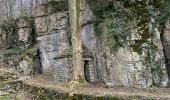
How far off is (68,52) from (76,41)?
314 centimetres

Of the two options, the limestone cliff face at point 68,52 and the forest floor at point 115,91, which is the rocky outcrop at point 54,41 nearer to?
the limestone cliff face at point 68,52

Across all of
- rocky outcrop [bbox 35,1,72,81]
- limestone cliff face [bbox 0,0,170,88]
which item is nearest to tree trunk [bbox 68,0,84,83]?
limestone cliff face [bbox 0,0,170,88]

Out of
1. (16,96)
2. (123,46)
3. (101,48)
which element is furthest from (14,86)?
(123,46)

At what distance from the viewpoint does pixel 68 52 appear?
20.8 metres

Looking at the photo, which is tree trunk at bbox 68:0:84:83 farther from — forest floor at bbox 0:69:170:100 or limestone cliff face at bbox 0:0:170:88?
limestone cliff face at bbox 0:0:170:88

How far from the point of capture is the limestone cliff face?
17.5m

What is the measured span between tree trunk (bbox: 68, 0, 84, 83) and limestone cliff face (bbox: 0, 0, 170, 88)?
1.59 meters

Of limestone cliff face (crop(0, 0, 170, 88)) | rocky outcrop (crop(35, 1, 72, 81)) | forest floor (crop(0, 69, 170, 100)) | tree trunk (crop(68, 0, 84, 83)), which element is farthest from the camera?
rocky outcrop (crop(35, 1, 72, 81))

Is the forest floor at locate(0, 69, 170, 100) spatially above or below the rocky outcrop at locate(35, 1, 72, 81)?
below

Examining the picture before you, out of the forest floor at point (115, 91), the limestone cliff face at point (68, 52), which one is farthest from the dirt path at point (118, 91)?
the limestone cliff face at point (68, 52)

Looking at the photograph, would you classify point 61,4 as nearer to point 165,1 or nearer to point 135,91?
point 165,1

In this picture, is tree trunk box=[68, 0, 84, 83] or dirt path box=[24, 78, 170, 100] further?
tree trunk box=[68, 0, 84, 83]

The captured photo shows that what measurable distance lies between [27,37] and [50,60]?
3.45 m

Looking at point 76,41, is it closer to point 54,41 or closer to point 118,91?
point 118,91
